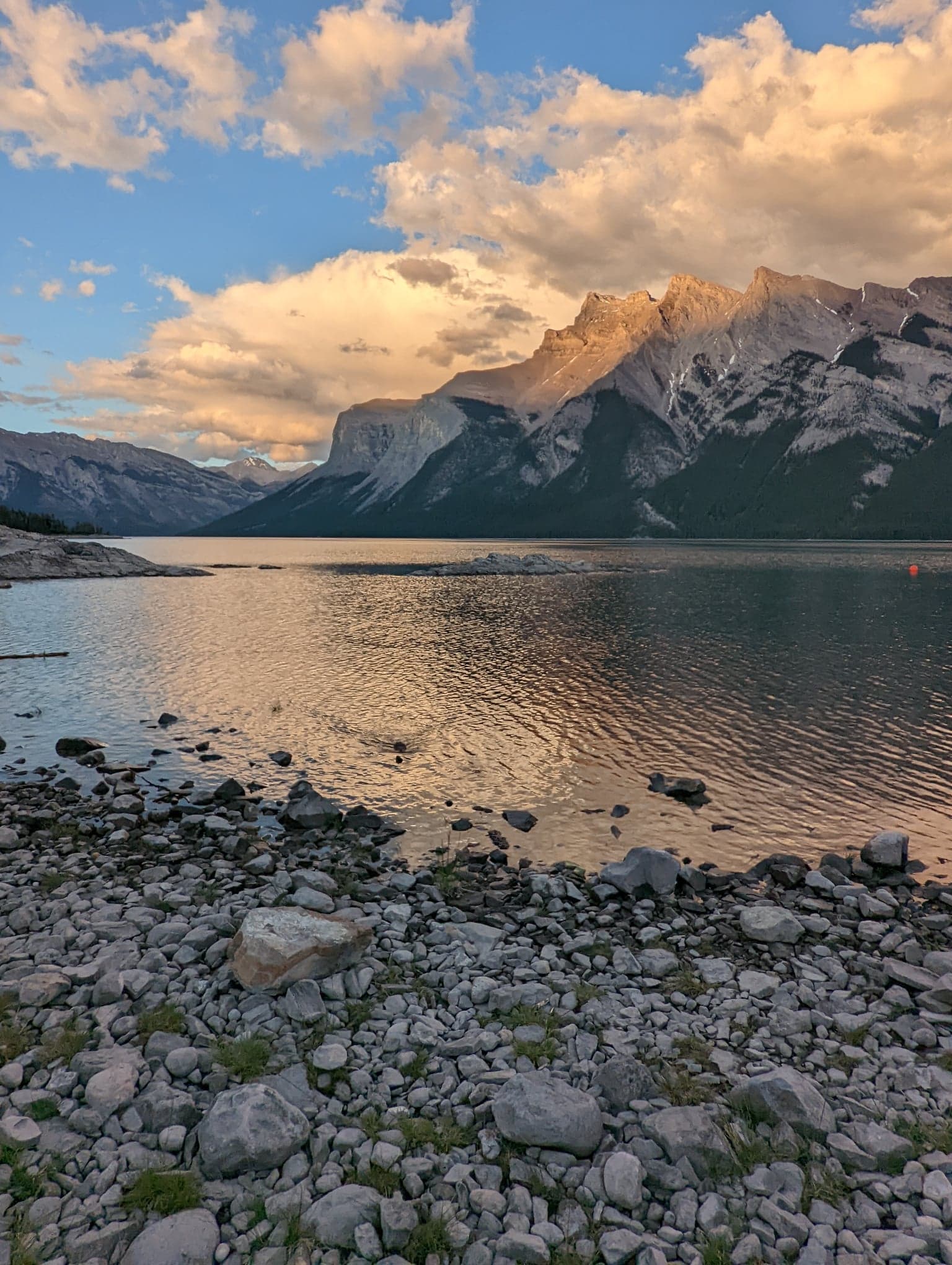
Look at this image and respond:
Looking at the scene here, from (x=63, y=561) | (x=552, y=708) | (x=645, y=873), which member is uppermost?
(x=63, y=561)

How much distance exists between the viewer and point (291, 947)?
1373 centimetres

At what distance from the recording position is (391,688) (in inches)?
1844

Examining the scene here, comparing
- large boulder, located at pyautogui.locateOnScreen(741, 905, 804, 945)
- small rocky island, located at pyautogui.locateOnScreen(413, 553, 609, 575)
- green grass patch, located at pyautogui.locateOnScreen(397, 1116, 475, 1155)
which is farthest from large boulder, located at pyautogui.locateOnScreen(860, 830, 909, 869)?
small rocky island, located at pyautogui.locateOnScreen(413, 553, 609, 575)

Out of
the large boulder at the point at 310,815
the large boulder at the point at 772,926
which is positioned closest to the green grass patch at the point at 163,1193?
the large boulder at the point at 772,926

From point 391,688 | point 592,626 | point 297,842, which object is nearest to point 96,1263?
point 297,842

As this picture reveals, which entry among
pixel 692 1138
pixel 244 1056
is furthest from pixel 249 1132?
pixel 692 1138

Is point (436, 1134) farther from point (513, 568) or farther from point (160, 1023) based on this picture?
point (513, 568)

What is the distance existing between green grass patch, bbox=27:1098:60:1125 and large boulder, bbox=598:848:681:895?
13287mm

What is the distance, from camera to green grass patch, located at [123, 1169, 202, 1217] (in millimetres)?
8484

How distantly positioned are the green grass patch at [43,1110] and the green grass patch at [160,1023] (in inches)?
69.2

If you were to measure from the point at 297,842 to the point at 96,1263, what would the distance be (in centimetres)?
1488

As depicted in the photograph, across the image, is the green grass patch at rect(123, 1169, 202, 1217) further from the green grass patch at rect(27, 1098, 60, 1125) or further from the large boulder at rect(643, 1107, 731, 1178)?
the large boulder at rect(643, 1107, 731, 1178)

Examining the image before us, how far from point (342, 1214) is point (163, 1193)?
233 cm

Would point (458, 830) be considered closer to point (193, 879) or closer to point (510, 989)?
point (193, 879)
